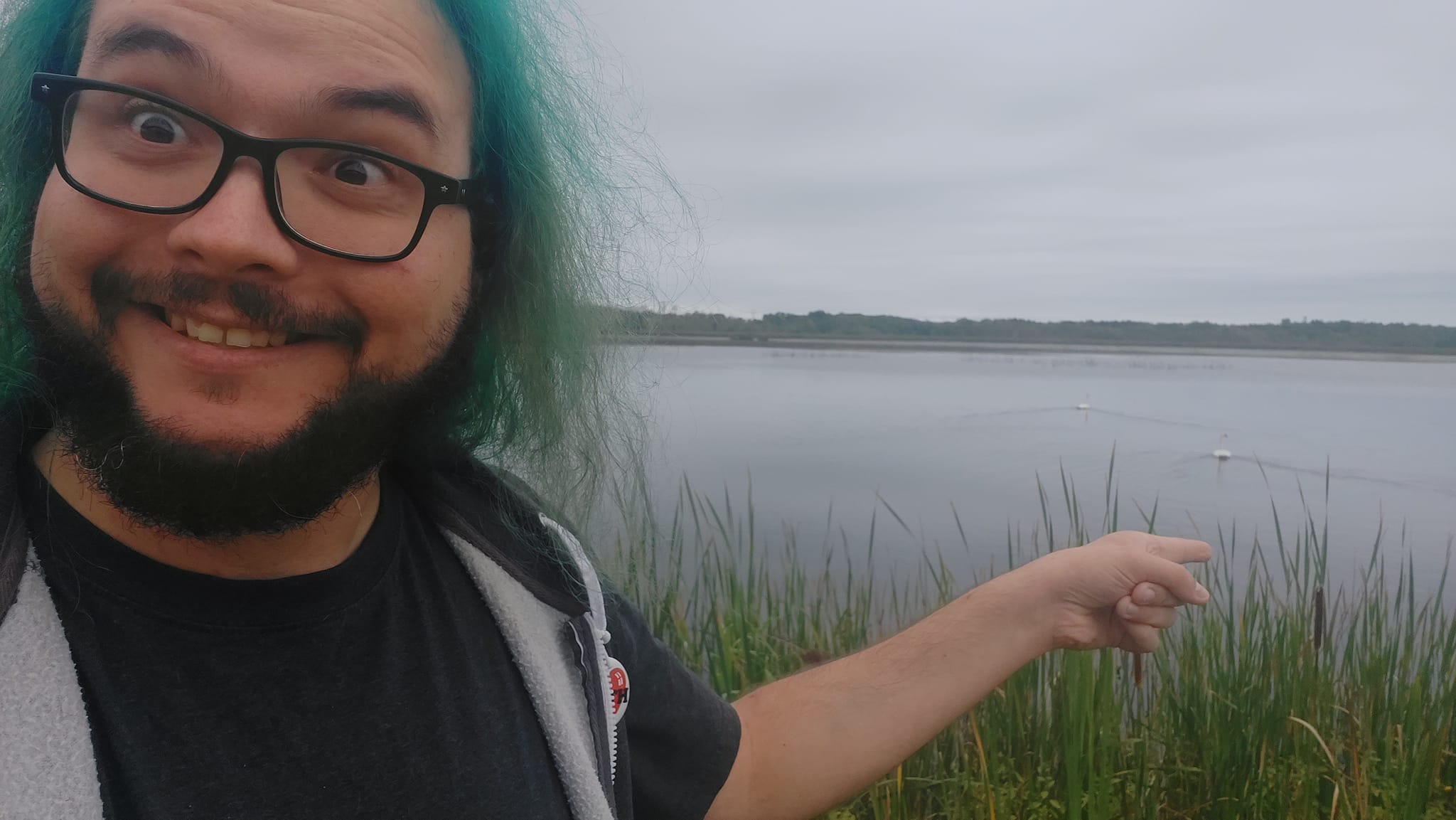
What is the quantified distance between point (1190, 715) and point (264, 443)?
2.84 meters

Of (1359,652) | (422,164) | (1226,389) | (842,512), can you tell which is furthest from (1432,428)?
(422,164)

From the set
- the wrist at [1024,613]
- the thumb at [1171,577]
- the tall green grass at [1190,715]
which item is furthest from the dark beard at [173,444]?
the thumb at [1171,577]

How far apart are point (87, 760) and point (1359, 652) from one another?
363cm

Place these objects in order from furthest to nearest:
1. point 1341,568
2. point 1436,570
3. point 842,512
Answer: point 842,512, point 1436,570, point 1341,568

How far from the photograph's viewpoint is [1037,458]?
9.34 meters

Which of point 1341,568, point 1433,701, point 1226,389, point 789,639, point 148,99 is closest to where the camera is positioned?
point 148,99

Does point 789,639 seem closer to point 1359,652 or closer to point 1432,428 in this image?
point 1359,652

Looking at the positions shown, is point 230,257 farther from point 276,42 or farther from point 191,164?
point 276,42

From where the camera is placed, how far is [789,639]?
337cm

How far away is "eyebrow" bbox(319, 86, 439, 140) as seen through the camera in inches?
35.9

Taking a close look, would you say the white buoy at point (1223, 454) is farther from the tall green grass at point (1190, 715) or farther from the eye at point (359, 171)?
the eye at point (359, 171)

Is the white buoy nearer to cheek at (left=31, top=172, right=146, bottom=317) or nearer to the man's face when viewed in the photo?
the man's face

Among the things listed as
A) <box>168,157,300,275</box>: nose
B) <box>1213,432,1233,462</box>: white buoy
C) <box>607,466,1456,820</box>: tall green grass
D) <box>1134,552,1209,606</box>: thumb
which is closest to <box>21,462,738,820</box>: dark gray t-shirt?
<box>168,157,300,275</box>: nose

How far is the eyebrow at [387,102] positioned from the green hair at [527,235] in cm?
13
